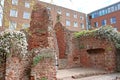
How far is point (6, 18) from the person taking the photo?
5.36 meters

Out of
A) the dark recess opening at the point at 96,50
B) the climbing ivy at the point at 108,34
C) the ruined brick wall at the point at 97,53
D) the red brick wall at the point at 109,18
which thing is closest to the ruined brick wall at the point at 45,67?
the ruined brick wall at the point at 97,53

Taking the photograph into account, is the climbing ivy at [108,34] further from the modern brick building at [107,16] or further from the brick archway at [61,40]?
the modern brick building at [107,16]

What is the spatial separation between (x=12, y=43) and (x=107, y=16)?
34.3m

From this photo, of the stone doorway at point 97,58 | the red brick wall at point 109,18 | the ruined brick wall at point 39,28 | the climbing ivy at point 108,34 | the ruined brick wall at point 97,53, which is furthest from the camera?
the red brick wall at point 109,18

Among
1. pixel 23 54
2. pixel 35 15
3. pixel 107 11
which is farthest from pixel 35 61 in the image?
pixel 107 11

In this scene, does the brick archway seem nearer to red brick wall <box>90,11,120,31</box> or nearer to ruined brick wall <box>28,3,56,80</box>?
ruined brick wall <box>28,3,56,80</box>

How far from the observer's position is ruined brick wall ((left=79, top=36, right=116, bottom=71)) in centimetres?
1145

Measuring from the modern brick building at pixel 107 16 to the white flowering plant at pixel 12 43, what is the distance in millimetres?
27910

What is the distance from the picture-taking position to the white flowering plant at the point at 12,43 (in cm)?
589

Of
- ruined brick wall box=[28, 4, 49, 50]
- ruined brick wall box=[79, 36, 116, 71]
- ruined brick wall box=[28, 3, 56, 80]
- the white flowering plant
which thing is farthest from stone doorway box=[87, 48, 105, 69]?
the white flowering plant

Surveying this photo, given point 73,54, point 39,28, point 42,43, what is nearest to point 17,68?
point 42,43

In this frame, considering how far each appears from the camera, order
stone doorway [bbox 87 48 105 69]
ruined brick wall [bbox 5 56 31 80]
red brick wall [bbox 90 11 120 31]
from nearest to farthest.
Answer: ruined brick wall [bbox 5 56 31 80] → stone doorway [bbox 87 48 105 69] → red brick wall [bbox 90 11 120 31]

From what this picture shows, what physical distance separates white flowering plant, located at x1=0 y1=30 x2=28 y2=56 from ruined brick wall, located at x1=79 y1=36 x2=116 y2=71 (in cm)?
725

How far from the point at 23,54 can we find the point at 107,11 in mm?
34384
